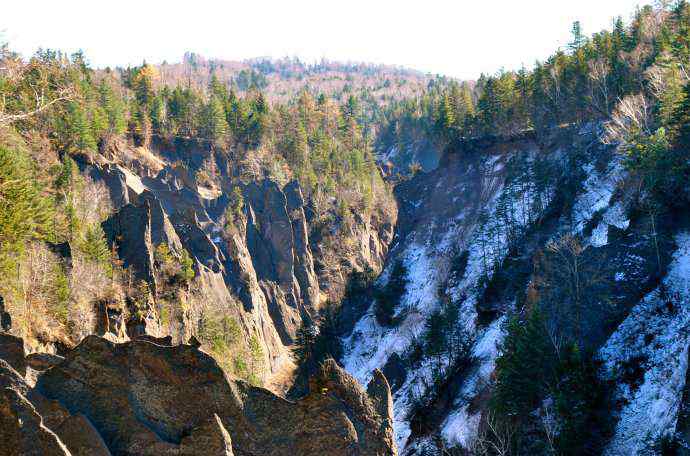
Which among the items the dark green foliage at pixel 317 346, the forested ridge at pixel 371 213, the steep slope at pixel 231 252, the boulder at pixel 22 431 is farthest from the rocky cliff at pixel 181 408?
the dark green foliage at pixel 317 346

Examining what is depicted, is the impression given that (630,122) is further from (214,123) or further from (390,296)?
(214,123)

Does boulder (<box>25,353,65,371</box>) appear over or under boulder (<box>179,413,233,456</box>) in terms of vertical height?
over

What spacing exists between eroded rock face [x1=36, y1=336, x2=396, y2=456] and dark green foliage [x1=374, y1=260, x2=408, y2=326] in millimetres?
48292

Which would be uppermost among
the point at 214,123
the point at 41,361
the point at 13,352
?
the point at 214,123

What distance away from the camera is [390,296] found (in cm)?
6581

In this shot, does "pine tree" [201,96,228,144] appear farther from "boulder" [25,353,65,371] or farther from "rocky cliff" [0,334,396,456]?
"rocky cliff" [0,334,396,456]

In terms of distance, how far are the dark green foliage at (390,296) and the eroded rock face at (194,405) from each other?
48.3 m

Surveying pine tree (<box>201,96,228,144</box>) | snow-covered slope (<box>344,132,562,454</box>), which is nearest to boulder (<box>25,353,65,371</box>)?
snow-covered slope (<box>344,132,562,454</box>)

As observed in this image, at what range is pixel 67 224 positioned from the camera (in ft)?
136

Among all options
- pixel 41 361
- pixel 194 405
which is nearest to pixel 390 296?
pixel 41 361

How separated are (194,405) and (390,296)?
169ft

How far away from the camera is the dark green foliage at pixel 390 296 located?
6456cm

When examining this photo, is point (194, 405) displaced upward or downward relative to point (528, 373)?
upward

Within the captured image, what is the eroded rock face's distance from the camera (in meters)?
14.7
